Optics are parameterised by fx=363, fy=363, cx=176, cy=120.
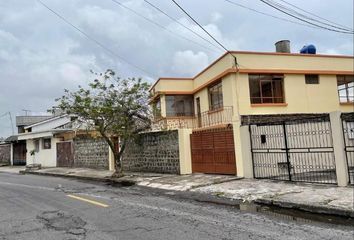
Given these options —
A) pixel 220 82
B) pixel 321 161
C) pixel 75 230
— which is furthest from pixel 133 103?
pixel 75 230

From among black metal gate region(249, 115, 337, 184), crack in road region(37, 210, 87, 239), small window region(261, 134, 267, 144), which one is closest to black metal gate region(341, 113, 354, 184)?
black metal gate region(249, 115, 337, 184)

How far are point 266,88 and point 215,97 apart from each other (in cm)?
331

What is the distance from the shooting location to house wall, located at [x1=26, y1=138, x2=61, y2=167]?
106ft

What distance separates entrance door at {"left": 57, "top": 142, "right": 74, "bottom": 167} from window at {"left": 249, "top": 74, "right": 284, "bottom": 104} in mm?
15657

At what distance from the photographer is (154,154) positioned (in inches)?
775

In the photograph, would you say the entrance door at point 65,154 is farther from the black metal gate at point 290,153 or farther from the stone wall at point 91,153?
the black metal gate at point 290,153

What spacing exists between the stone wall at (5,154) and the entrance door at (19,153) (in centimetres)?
170

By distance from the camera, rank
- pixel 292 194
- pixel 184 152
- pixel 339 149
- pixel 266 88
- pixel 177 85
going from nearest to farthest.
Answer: pixel 292 194
pixel 339 149
pixel 184 152
pixel 266 88
pixel 177 85

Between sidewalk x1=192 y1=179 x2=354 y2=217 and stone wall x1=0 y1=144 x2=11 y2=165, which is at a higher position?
stone wall x1=0 y1=144 x2=11 y2=165

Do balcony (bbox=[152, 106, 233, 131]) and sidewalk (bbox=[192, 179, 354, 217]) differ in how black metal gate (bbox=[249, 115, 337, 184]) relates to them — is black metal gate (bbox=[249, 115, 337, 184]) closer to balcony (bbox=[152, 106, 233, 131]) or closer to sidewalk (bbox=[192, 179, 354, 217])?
sidewalk (bbox=[192, 179, 354, 217])

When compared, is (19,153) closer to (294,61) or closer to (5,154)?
(5,154)

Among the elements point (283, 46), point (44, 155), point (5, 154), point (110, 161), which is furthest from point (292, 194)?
point (5, 154)

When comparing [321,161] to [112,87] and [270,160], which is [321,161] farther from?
[112,87]

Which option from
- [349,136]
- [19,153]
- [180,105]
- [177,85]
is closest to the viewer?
[349,136]
